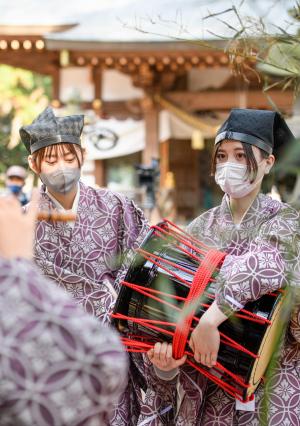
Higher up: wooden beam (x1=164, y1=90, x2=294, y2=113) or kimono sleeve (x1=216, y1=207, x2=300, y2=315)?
wooden beam (x1=164, y1=90, x2=294, y2=113)

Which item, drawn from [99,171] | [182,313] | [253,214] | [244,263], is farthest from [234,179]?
[99,171]

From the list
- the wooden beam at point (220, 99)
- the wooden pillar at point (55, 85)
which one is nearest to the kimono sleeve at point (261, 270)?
the wooden beam at point (220, 99)

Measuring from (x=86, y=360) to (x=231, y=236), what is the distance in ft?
5.08

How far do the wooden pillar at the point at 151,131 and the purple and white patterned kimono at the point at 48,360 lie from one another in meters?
10.7

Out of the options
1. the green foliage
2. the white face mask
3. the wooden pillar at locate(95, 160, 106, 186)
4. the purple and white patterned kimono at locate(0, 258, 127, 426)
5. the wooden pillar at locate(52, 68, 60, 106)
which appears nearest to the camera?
the purple and white patterned kimono at locate(0, 258, 127, 426)

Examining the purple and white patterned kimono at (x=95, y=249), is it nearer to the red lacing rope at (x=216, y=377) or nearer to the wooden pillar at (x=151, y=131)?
the red lacing rope at (x=216, y=377)

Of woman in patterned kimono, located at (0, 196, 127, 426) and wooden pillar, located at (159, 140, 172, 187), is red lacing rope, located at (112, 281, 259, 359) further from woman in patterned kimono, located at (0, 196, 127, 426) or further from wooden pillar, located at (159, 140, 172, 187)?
wooden pillar, located at (159, 140, 172, 187)

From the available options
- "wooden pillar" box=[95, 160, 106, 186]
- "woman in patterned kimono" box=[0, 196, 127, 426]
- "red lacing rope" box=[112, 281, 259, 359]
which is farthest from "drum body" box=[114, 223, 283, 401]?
"wooden pillar" box=[95, 160, 106, 186]

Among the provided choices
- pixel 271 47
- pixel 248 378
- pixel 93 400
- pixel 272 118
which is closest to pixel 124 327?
pixel 248 378

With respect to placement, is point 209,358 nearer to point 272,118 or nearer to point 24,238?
point 272,118

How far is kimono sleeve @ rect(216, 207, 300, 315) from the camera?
7.77 feet

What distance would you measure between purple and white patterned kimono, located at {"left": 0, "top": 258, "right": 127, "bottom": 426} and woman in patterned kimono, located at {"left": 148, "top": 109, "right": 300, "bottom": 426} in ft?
3.44

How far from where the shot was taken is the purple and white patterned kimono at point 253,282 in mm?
2383

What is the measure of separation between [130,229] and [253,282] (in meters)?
0.98
